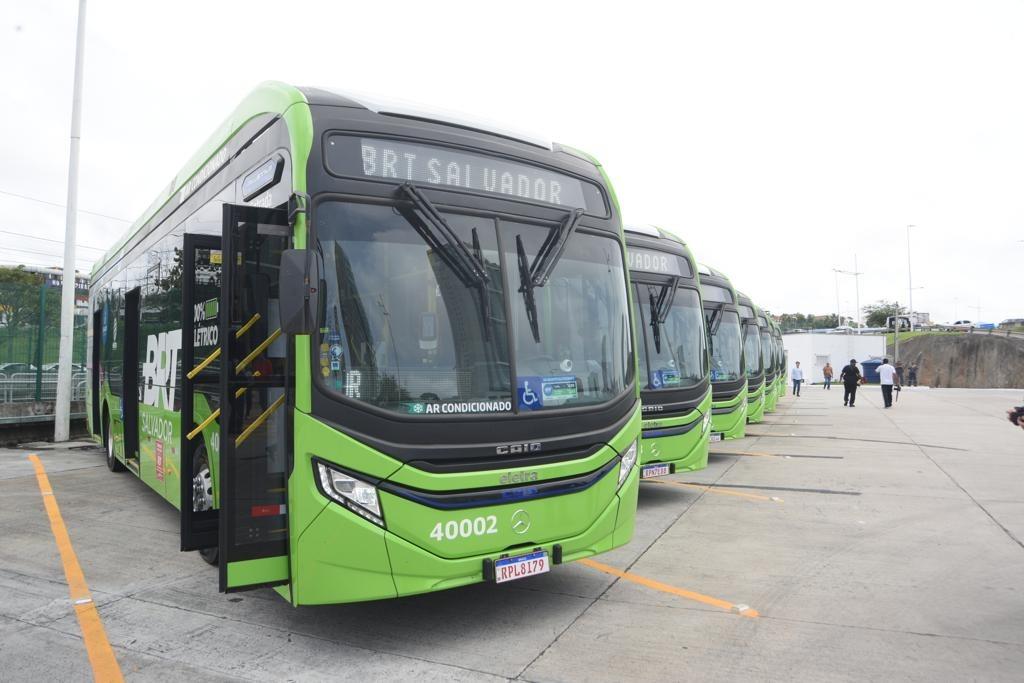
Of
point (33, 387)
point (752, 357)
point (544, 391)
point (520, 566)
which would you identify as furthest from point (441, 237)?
point (752, 357)

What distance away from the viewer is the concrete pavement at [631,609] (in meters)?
4.29

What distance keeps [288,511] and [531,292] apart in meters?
1.97

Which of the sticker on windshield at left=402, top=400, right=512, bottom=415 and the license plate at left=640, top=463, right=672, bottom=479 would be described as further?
the license plate at left=640, top=463, right=672, bottom=479

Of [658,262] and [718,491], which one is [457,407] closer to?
[658,262]

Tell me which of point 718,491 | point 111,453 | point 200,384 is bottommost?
point 718,491

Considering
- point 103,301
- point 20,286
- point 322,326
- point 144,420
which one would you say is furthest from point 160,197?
point 20,286

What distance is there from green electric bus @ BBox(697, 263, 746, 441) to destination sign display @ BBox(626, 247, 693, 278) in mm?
2477

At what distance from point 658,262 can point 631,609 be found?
226 inches

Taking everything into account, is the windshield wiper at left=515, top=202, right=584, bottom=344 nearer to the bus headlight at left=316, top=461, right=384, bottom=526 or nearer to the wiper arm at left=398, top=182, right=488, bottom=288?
the wiper arm at left=398, top=182, right=488, bottom=288

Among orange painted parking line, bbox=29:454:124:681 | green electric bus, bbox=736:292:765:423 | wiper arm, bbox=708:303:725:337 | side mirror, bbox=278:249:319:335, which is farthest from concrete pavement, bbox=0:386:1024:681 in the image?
green electric bus, bbox=736:292:765:423

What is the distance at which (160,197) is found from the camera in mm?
8406

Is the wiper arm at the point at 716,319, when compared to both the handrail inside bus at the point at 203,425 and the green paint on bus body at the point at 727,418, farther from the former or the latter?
the handrail inside bus at the point at 203,425

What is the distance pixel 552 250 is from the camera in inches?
202

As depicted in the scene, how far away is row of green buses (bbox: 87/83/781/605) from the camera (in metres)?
4.25
